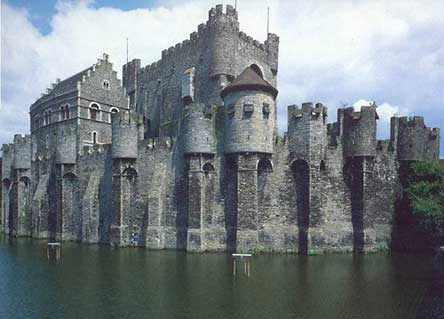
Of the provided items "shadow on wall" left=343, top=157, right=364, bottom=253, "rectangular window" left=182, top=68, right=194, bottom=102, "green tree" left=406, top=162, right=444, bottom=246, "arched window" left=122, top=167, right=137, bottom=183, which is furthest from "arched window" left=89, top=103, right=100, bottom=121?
"green tree" left=406, top=162, right=444, bottom=246

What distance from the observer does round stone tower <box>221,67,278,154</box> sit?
25.9m

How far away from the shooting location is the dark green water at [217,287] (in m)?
13.7

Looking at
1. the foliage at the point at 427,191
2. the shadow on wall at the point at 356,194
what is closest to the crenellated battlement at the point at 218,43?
the shadow on wall at the point at 356,194

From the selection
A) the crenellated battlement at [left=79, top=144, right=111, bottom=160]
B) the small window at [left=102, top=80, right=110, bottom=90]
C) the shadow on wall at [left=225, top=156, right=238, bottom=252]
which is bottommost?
the shadow on wall at [left=225, top=156, right=238, bottom=252]

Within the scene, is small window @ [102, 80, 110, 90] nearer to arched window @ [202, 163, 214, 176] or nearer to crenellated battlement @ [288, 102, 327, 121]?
arched window @ [202, 163, 214, 176]

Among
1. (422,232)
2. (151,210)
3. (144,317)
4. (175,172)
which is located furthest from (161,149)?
(422,232)

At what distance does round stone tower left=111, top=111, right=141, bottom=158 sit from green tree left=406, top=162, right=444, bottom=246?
70.2 feet

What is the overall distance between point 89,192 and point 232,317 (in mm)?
23496

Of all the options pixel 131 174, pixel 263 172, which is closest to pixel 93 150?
pixel 131 174

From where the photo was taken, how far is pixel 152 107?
1646 inches

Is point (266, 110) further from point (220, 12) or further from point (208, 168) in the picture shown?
point (220, 12)

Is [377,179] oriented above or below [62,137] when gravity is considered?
below

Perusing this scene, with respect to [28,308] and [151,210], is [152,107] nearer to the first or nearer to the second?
[151,210]

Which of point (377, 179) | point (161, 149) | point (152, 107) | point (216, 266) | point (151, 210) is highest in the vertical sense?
point (152, 107)
